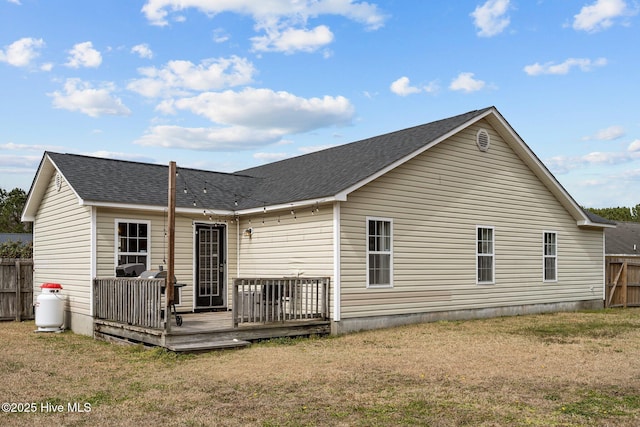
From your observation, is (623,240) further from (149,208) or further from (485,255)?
(149,208)

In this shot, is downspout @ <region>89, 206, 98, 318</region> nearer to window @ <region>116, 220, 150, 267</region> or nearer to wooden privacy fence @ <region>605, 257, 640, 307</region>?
window @ <region>116, 220, 150, 267</region>

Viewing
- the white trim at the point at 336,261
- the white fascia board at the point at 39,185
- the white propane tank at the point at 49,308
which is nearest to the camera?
the white trim at the point at 336,261

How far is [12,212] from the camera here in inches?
2354

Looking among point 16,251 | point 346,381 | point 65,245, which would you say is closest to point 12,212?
point 16,251

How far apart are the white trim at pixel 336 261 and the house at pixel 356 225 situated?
1.2 inches

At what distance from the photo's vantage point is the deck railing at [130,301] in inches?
433

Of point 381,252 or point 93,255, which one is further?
point 381,252

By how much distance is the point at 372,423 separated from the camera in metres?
6.27

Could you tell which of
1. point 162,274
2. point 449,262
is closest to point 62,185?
point 162,274

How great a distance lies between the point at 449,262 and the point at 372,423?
954 centimetres

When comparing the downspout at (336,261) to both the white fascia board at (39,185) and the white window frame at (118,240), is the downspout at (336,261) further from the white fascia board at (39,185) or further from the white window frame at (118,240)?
the white fascia board at (39,185)

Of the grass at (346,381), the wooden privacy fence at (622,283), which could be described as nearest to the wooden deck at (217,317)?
the grass at (346,381)

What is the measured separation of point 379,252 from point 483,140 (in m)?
4.78

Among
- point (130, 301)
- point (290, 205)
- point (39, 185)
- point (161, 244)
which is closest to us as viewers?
point (130, 301)
